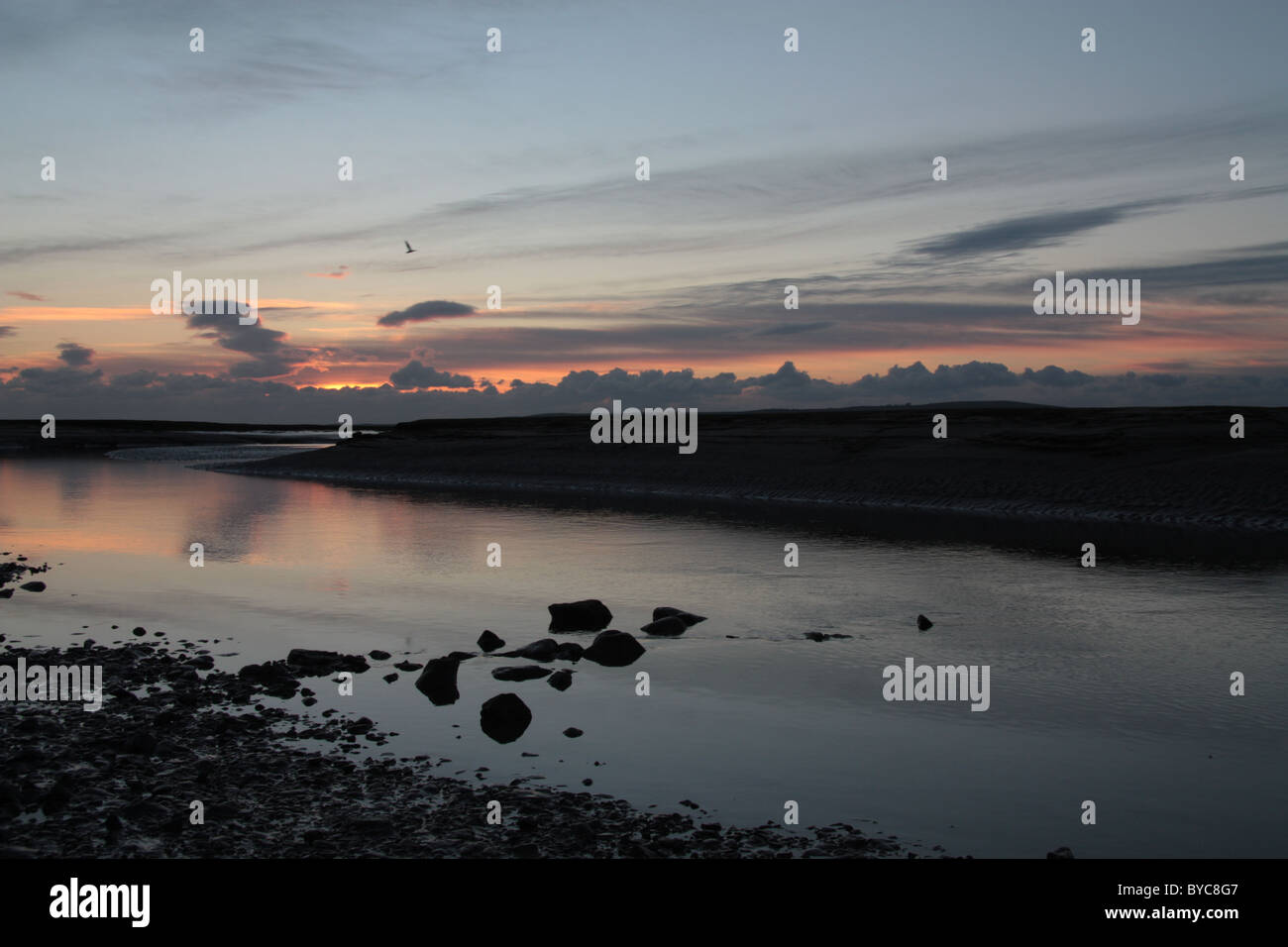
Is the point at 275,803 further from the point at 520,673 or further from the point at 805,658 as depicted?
the point at 805,658

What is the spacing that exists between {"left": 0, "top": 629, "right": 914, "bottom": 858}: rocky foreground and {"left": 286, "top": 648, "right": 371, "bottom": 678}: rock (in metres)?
2.91

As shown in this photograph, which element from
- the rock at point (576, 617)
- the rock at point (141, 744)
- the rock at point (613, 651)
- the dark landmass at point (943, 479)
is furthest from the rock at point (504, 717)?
the dark landmass at point (943, 479)

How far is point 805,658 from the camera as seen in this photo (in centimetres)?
2072

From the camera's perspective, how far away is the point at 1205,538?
38875 millimetres

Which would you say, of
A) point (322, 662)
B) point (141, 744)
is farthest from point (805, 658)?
point (141, 744)

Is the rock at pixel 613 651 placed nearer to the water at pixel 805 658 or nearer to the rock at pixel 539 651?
the water at pixel 805 658

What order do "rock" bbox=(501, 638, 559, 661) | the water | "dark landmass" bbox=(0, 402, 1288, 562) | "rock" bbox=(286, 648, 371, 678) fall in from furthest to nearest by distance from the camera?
"dark landmass" bbox=(0, 402, 1288, 562) < "rock" bbox=(501, 638, 559, 661) < "rock" bbox=(286, 648, 371, 678) < the water

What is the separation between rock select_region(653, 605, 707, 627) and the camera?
944 inches

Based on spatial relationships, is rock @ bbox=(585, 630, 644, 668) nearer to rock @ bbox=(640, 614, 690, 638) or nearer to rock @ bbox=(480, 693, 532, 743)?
rock @ bbox=(640, 614, 690, 638)

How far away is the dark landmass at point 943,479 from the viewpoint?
4250 cm

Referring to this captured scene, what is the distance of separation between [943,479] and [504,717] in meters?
43.7

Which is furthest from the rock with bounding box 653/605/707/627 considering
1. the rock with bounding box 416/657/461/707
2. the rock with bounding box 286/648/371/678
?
the rock with bounding box 286/648/371/678
